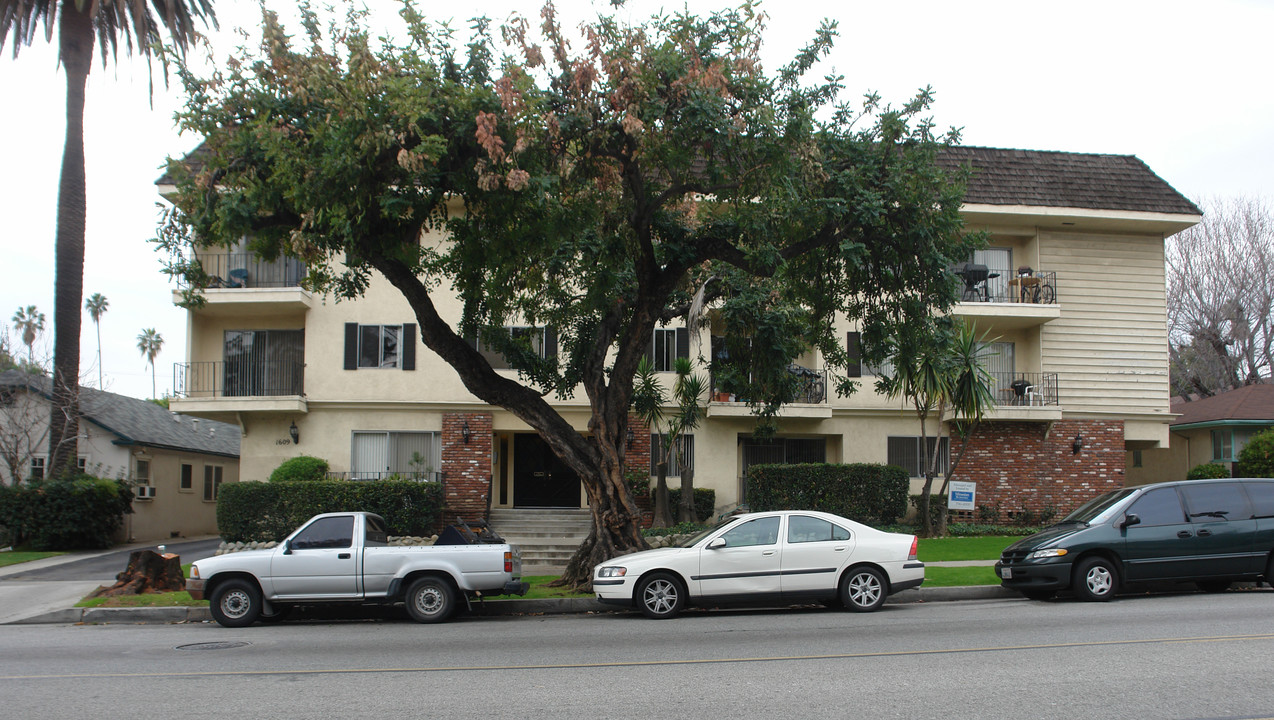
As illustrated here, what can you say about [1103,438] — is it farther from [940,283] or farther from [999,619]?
[999,619]

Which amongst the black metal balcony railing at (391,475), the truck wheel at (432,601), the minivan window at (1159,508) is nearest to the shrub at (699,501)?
the black metal balcony railing at (391,475)

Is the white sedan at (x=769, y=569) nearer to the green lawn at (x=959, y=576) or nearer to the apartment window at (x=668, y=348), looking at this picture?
the green lawn at (x=959, y=576)

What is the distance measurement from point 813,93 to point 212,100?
321 inches

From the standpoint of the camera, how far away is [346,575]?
1178 centimetres

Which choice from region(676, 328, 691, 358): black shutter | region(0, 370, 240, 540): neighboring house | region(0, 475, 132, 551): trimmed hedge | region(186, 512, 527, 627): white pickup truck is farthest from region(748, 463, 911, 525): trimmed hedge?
region(0, 370, 240, 540): neighboring house

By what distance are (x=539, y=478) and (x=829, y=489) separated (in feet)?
25.2

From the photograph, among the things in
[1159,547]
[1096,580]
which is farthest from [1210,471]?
[1096,580]

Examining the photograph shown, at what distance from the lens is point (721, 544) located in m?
11.8

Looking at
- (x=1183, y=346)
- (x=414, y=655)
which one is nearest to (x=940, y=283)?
(x=414, y=655)

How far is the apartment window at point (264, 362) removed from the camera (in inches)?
938

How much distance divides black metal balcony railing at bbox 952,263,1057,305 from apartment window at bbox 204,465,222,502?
25.8 meters

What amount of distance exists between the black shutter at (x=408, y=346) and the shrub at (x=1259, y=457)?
20.7 m

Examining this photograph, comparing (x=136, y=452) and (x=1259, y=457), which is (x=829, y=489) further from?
(x=136, y=452)

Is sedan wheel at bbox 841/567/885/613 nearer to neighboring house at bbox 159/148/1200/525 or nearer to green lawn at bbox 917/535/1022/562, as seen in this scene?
green lawn at bbox 917/535/1022/562
